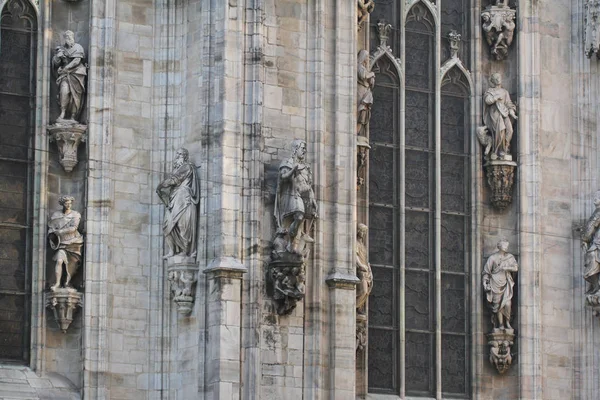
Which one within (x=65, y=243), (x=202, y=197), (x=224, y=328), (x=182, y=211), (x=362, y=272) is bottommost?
(x=224, y=328)

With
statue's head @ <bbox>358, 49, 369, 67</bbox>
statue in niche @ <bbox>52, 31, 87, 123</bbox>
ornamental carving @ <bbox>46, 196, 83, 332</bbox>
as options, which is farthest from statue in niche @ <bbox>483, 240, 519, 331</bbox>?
statue in niche @ <bbox>52, 31, 87, 123</bbox>

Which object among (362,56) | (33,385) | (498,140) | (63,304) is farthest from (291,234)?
(498,140)

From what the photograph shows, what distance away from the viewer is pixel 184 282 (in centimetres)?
3475

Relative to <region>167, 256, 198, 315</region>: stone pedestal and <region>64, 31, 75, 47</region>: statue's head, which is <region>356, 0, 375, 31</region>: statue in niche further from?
<region>167, 256, 198, 315</region>: stone pedestal

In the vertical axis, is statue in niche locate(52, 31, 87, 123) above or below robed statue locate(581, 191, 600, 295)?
above

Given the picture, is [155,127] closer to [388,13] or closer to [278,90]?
[278,90]

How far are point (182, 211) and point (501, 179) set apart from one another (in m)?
6.85

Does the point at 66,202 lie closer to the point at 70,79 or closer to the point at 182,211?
the point at 182,211

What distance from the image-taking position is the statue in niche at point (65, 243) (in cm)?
3478

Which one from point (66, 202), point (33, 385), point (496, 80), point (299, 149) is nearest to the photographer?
point (33, 385)

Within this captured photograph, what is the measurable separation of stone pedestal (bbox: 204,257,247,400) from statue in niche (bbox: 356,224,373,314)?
9.17ft

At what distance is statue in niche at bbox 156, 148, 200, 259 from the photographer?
34.9m

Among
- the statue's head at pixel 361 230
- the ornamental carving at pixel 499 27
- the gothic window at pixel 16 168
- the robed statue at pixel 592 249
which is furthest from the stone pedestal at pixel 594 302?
the gothic window at pixel 16 168

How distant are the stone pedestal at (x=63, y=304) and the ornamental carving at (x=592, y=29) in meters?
11.4
